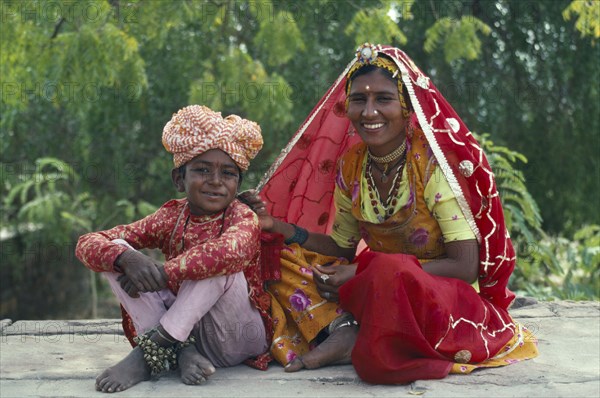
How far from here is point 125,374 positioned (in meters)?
3.05

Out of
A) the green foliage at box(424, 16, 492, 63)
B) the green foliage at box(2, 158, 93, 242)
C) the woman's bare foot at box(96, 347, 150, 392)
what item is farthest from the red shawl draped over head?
the green foliage at box(2, 158, 93, 242)

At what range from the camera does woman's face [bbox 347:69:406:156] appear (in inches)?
126

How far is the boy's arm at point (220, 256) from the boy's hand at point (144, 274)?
0.04 metres

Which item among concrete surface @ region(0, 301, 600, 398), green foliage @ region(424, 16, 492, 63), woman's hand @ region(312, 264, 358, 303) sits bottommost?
concrete surface @ region(0, 301, 600, 398)

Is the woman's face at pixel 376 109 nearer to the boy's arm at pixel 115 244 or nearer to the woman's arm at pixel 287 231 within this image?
the woman's arm at pixel 287 231

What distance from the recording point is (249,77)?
6445mm

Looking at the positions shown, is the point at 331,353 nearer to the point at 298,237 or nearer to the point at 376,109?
the point at 298,237

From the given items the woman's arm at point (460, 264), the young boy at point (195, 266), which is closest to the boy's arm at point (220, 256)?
the young boy at point (195, 266)

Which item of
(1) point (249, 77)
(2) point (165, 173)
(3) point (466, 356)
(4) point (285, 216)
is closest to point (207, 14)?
(1) point (249, 77)

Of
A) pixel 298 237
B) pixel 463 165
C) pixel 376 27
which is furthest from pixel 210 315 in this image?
pixel 376 27

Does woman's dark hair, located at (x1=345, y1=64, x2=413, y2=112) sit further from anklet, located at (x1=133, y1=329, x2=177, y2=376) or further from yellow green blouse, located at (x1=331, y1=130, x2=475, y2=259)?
anklet, located at (x1=133, y1=329, x2=177, y2=376)

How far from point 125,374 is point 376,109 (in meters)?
1.49

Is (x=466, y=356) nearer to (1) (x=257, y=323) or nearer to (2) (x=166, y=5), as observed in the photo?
(1) (x=257, y=323)

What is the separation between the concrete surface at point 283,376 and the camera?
117 inches
